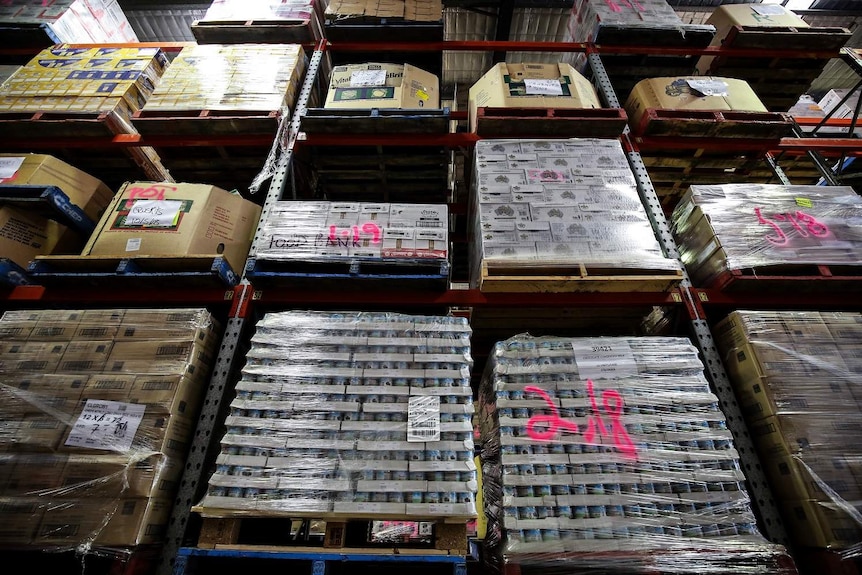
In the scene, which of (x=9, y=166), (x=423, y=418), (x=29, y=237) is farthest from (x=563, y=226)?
(x=9, y=166)

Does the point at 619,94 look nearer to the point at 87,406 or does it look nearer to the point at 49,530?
the point at 87,406

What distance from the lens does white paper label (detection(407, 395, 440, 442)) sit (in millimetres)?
2207

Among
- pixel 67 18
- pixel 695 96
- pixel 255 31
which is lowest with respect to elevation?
pixel 695 96

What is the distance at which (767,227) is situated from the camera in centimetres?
307

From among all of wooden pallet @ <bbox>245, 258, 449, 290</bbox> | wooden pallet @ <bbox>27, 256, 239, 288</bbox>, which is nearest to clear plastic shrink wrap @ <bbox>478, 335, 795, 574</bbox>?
wooden pallet @ <bbox>245, 258, 449, 290</bbox>

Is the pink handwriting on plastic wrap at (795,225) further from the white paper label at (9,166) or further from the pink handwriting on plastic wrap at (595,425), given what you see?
the white paper label at (9,166)

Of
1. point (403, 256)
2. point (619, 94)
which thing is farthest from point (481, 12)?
point (403, 256)

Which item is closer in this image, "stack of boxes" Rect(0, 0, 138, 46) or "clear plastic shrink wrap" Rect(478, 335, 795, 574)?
"clear plastic shrink wrap" Rect(478, 335, 795, 574)

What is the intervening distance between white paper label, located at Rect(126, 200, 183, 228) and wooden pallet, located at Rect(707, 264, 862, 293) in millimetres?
4265

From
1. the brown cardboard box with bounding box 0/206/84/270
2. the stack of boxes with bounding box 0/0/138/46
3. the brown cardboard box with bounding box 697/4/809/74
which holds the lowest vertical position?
the brown cardboard box with bounding box 0/206/84/270

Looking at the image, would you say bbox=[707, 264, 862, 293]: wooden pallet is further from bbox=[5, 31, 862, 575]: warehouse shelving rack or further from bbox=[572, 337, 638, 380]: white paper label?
bbox=[572, 337, 638, 380]: white paper label

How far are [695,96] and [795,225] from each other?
183 cm

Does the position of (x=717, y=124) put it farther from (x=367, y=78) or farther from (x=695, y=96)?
(x=367, y=78)

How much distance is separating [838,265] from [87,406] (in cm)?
511
